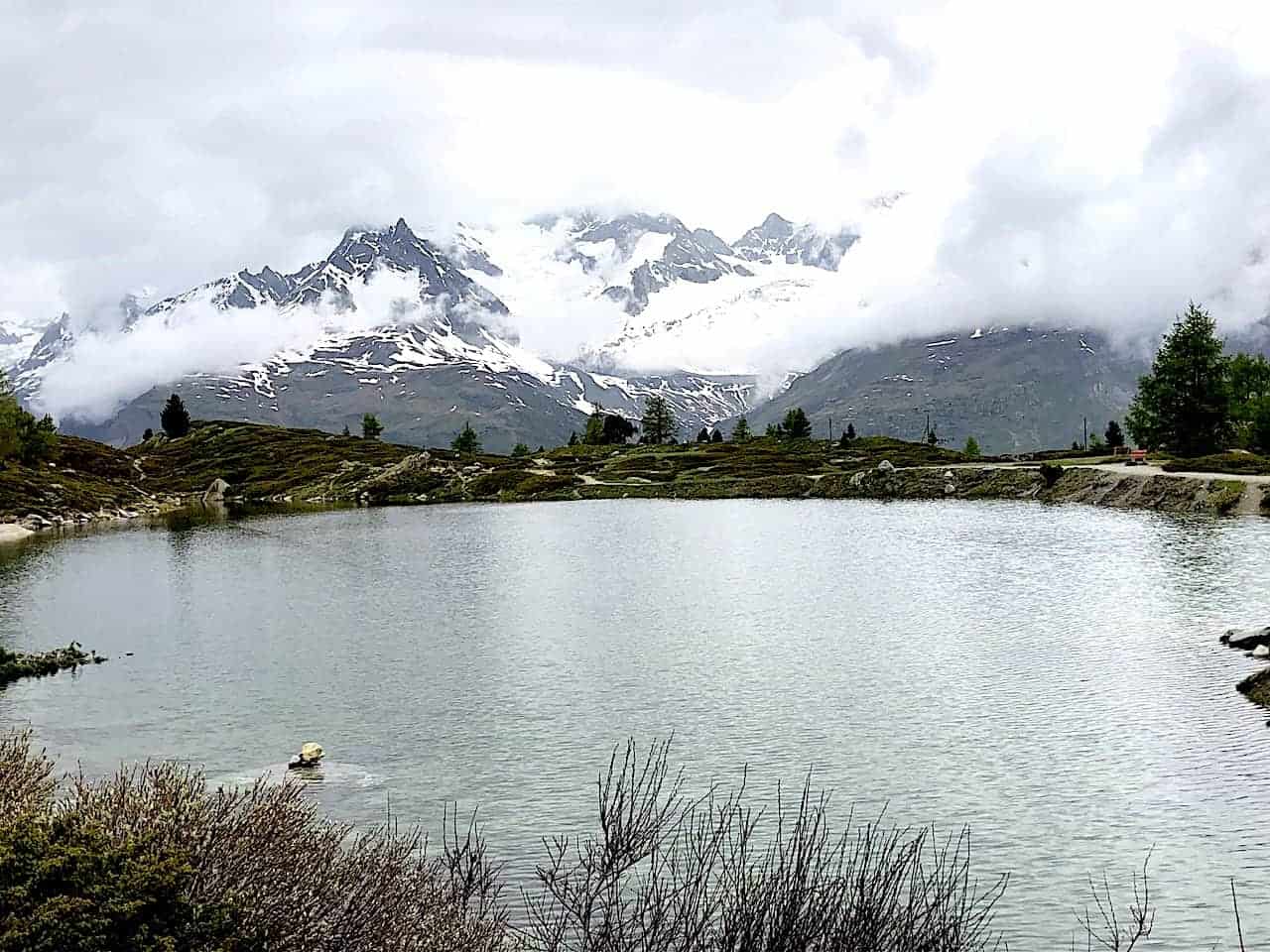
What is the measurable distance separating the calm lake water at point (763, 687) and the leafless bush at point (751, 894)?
1172 millimetres

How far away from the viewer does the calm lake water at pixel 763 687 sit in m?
24.8

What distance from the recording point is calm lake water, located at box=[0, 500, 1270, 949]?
2475 cm

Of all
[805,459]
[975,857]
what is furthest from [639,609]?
[805,459]

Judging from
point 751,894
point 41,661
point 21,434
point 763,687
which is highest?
point 21,434

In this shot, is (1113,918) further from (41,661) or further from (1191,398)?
(1191,398)

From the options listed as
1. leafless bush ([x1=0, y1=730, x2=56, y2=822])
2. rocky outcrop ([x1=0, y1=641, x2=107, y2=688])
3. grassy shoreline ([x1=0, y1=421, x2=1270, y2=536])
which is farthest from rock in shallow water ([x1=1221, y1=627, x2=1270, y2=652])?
grassy shoreline ([x1=0, y1=421, x2=1270, y2=536])

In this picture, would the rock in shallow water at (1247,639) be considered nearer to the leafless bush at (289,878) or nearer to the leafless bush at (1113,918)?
the leafless bush at (1113,918)

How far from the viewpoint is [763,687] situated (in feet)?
121

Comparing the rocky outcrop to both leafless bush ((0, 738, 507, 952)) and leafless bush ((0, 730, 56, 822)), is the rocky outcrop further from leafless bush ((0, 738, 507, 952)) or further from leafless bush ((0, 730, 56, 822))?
leafless bush ((0, 738, 507, 952))

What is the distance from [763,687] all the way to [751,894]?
70.7 feet

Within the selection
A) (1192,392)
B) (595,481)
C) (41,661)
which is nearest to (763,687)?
(41,661)

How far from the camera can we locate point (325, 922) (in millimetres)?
14781

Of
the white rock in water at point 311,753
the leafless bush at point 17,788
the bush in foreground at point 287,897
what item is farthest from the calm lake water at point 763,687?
the leafless bush at point 17,788

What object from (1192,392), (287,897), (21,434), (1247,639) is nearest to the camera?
(287,897)
